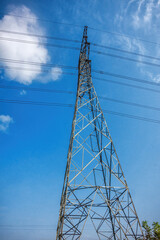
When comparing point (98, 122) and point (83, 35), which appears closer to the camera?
point (98, 122)

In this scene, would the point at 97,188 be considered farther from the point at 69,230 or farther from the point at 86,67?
the point at 86,67

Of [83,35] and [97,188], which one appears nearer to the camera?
[97,188]

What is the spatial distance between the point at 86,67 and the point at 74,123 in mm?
6941

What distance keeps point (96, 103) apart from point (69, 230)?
950cm

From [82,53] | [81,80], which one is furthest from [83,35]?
[81,80]

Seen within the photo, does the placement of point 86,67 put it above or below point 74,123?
above

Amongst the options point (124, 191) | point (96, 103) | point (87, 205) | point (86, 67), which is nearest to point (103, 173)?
point (124, 191)

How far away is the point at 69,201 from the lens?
8664mm

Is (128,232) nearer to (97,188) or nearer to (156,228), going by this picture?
(97,188)

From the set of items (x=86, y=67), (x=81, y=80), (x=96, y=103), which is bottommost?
(x=96, y=103)

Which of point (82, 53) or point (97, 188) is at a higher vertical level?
point (82, 53)

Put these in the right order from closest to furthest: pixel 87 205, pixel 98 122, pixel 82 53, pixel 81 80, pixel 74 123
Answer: pixel 87 205 → pixel 74 123 → pixel 98 122 → pixel 81 80 → pixel 82 53

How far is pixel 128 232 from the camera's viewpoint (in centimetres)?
856

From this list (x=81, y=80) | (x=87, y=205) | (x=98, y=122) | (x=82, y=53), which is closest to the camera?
(x=87, y=205)
